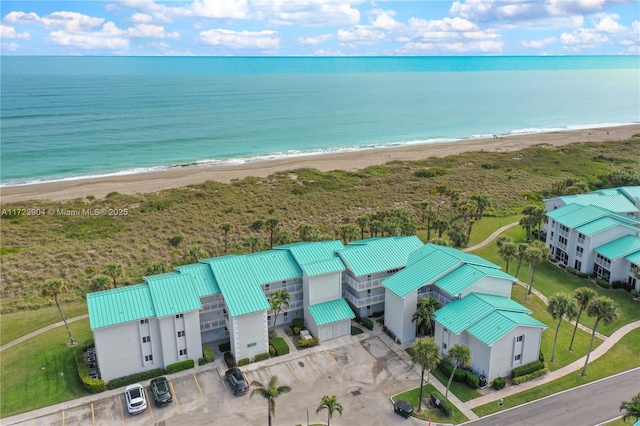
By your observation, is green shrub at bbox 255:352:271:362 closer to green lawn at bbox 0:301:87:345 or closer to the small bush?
the small bush

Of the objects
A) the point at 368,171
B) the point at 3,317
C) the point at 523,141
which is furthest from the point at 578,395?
the point at 523,141

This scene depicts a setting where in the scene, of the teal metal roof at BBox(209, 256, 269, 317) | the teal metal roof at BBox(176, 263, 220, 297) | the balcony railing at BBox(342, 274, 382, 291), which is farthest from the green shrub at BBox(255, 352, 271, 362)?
the balcony railing at BBox(342, 274, 382, 291)

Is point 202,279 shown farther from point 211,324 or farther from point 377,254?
point 377,254

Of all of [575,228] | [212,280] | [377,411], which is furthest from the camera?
[575,228]

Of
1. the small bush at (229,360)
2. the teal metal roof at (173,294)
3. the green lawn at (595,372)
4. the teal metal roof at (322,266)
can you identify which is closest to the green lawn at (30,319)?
the teal metal roof at (173,294)

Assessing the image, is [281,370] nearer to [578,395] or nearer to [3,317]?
[578,395]

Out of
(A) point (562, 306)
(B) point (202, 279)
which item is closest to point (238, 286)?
(B) point (202, 279)
